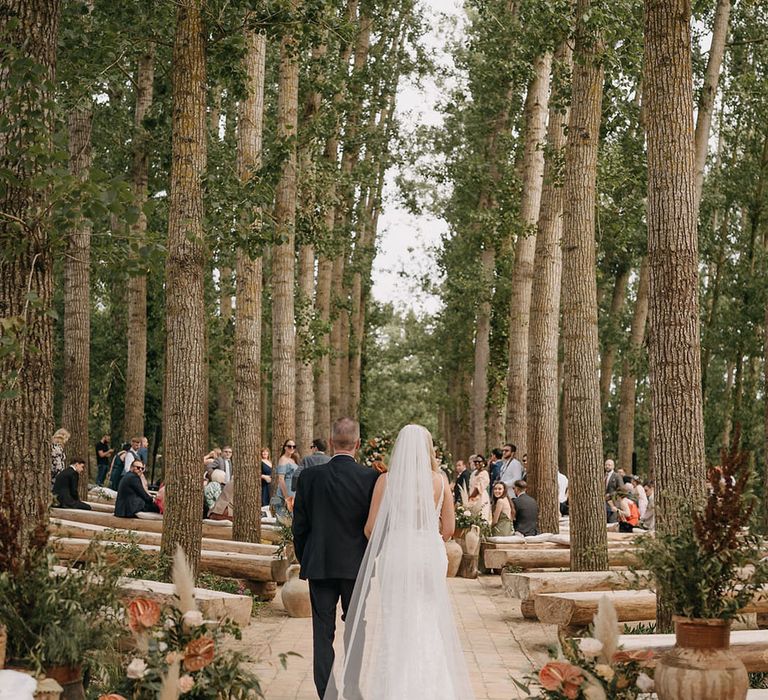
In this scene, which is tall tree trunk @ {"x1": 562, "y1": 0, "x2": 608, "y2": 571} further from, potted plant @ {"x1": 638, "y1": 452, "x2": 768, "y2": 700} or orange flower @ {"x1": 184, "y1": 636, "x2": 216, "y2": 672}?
orange flower @ {"x1": 184, "y1": 636, "x2": 216, "y2": 672}

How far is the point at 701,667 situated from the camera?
636cm

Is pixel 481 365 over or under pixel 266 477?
over

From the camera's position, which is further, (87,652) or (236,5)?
(236,5)

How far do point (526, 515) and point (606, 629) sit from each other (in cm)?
1420

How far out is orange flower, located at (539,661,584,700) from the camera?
5905 millimetres

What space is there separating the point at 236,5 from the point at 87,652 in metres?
8.77

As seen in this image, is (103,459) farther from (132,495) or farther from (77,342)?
(132,495)

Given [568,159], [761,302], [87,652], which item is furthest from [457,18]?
[87,652]

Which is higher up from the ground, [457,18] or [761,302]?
[457,18]

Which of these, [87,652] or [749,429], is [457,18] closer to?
[749,429]

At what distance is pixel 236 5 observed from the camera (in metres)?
13.1

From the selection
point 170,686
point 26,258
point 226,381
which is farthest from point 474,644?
point 226,381

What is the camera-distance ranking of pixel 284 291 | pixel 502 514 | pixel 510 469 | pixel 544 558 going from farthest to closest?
pixel 510 469, pixel 502 514, pixel 284 291, pixel 544 558

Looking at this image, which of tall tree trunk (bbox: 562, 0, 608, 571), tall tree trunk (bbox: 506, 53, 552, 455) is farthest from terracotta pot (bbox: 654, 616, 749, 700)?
tall tree trunk (bbox: 506, 53, 552, 455)
